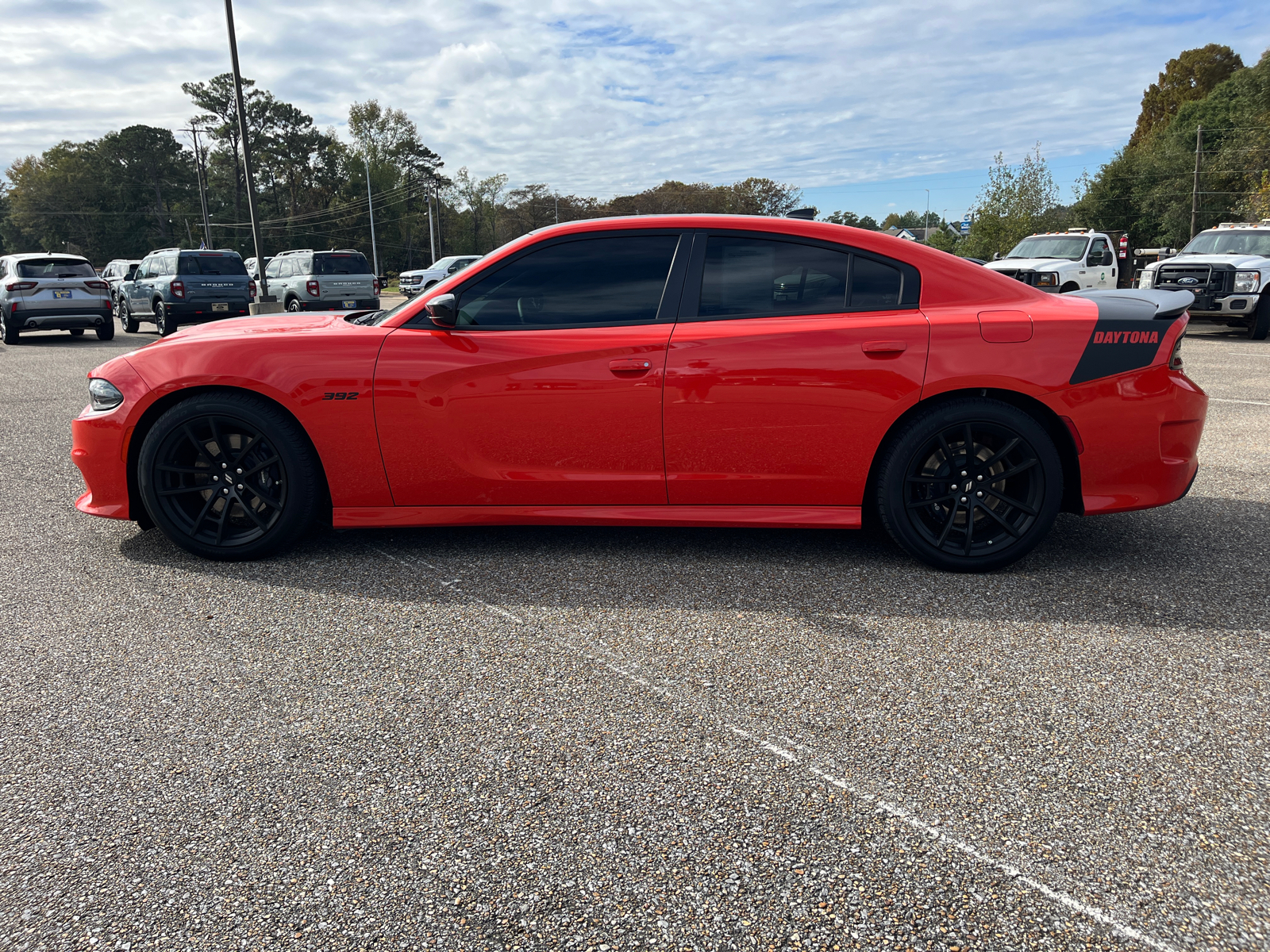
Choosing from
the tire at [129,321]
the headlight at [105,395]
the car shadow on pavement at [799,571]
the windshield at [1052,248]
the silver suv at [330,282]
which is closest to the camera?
the car shadow on pavement at [799,571]

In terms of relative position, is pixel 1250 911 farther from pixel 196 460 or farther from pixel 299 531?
pixel 196 460

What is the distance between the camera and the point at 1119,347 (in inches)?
153

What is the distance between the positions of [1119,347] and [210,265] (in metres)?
20.6

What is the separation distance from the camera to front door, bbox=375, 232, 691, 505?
3.98 m

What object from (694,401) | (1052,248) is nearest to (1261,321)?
(1052,248)

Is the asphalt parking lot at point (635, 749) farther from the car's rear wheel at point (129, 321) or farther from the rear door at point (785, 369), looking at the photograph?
the car's rear wheel at point (129, 321)

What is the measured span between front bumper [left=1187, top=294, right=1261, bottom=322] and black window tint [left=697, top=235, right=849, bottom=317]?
46.3ft

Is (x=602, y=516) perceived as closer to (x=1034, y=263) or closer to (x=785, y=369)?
(x=785, y=369)

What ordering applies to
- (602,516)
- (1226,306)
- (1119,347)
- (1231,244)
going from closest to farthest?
(1119,347) < (602,516) < (1226,306) < (1231,244)

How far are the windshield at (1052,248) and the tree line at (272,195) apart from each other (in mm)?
60614

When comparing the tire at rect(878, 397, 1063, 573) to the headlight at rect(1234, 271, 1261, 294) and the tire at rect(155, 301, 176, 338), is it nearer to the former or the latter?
the headlight at rect(1234, 271, 1261, 294)

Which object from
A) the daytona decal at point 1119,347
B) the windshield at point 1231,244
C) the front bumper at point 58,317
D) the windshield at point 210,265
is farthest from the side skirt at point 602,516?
the windshield at point 210,265

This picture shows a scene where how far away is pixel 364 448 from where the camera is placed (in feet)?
13.5

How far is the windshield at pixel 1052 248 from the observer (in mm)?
18298
